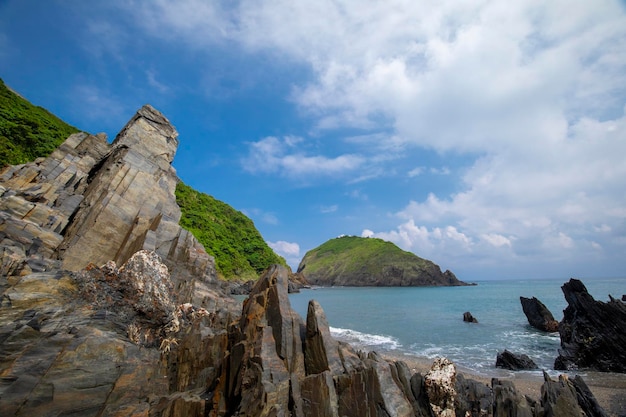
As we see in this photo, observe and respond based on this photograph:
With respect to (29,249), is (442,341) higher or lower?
lower

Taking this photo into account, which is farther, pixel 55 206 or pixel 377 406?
pixel 55 206

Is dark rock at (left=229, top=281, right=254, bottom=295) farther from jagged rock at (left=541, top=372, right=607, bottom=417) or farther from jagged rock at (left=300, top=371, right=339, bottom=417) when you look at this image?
jagged rock at (left=541, top=372, right=607, bottom=417)

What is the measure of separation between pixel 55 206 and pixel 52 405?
1107 inches

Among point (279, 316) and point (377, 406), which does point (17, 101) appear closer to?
point (279, 316)

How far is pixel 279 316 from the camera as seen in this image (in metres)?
12.0

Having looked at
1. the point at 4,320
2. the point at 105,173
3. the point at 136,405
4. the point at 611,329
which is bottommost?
the point at 136,405

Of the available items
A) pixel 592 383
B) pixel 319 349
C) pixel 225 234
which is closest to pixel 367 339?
pixel 592 383

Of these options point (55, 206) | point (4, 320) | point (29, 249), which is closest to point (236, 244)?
point (55, 206)

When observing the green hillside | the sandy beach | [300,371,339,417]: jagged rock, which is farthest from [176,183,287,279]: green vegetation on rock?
[300,371,339,417]: jagged rock

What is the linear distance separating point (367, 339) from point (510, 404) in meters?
30.1

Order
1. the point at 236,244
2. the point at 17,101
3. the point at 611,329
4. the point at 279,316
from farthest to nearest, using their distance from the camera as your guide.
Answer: the point at 236,244 < the point at 17,101 < the point at 611,329 < the point at 279,316

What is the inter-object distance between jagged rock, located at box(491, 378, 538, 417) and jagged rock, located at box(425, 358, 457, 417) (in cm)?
130

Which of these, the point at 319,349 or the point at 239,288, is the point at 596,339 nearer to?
the point at 319,349

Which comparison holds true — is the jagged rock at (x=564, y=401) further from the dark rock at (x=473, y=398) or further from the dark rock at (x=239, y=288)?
the dark rock at (x=239, y=288)
